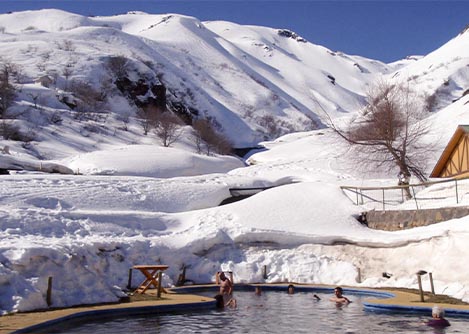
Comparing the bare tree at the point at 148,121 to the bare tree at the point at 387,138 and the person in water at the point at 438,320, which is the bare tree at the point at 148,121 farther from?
the person in water at the point at 438,320

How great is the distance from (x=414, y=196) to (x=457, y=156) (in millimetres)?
7156

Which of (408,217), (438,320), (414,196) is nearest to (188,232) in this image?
(408,217)

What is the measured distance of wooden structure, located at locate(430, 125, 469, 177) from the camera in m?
28.5

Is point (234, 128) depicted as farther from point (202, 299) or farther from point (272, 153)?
point (202, 299)

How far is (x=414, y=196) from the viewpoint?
77.7 ft

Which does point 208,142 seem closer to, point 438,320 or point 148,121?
point 148,121

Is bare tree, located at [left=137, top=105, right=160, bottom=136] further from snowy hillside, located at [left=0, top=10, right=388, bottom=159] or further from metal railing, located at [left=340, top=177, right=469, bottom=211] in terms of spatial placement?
metal railing, located at [left=340, top=177, right=469, bottom=211]

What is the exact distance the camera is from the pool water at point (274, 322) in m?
12.7

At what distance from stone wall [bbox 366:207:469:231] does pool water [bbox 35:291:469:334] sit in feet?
19.9

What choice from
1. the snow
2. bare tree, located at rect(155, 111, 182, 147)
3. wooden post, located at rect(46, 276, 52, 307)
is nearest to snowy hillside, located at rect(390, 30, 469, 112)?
bare tree, located at rect(155, 111, 182, 147)

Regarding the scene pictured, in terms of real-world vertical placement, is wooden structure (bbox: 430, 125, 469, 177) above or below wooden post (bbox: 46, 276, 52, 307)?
above

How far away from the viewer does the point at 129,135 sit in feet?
204

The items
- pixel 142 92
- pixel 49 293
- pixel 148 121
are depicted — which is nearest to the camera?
pixel 49 293

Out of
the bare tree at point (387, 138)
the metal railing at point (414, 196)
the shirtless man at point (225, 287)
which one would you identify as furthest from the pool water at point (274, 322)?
the bare tree at point (387, 138)
